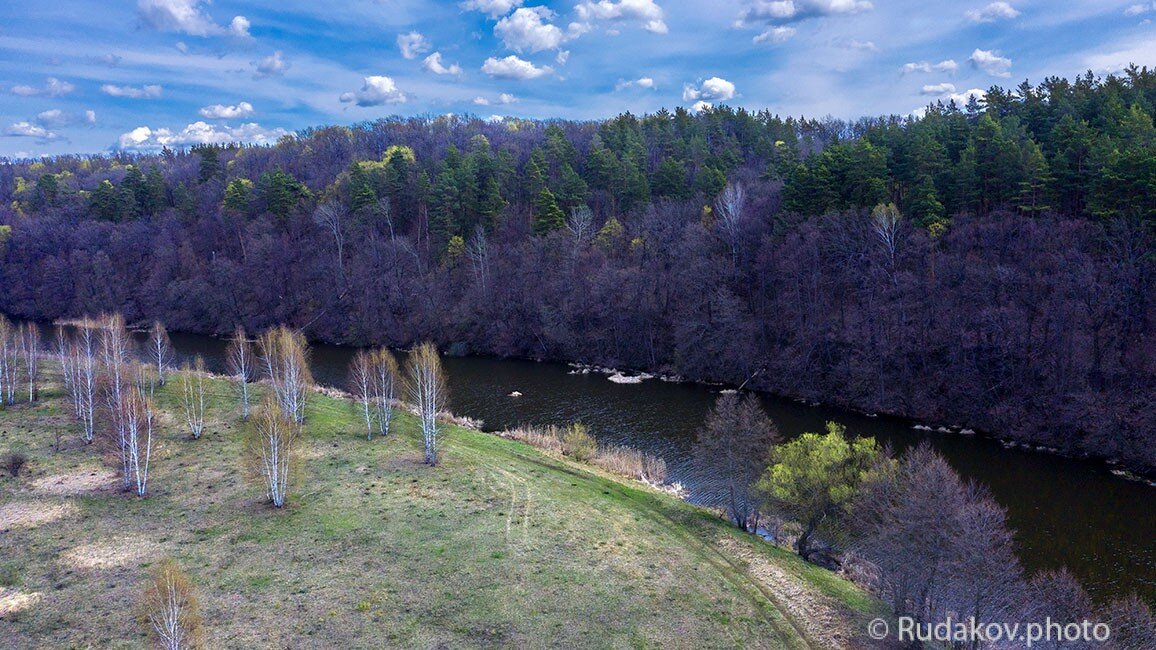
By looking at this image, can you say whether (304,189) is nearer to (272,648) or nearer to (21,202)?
(21,202)

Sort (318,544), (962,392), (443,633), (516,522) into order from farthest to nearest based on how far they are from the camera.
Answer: (962,392), (516,522), (318,544), (443,633)

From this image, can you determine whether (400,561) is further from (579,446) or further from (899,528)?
(899,528)

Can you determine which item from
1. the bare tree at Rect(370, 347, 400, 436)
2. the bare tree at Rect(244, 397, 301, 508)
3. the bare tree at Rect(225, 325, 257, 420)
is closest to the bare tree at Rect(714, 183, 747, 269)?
the bare tree at Rect(370, 347, 400, 436)

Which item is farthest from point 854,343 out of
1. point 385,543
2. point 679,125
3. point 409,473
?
point 679,125

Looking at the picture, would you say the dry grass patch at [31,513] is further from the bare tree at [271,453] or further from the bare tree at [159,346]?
the bare tree at [159,346]

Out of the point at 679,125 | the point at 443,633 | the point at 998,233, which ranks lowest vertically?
the point at 443,633

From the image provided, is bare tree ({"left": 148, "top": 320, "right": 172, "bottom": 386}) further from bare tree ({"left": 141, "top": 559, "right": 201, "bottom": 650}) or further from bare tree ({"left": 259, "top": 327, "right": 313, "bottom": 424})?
bare tree ({"left": 141, "top": 559, "right": 201, "bottom": 650})
